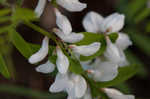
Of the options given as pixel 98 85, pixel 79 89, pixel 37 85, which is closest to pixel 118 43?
pixel 98 85

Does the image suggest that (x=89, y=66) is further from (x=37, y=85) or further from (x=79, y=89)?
(x=37, y=85)

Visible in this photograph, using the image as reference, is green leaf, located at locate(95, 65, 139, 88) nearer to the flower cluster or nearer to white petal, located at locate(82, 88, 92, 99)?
the flower cluster

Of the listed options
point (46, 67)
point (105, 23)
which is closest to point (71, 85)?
point (46, 67)

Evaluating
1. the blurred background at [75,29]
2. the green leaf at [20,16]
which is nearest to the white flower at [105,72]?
the green leaf at [20,16]

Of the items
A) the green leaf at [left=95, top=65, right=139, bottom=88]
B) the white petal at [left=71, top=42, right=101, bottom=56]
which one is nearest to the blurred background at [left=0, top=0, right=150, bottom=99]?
the green leaf at [left=95, top=65, right=139, bottom=88]

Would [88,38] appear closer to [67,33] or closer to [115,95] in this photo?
[67,33]

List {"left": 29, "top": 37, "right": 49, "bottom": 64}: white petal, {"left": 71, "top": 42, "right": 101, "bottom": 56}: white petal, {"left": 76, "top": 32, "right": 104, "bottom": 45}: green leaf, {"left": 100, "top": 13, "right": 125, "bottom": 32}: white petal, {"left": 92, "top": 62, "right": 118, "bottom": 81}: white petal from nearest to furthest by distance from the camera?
{"left": 29, "top": 37, "right": 49, "bottom": 64}: white petal
{"left": 71, "top": 42, "right": 101, "bottom": 56}: white petal
{"left": 76, "top": 32, "right": 104, "bottom": 45}: green leaf
{"left": 92, "top": 62, "right": 118, "bottom": 81}: white petal
{"left": 100, "top": 13, "right": 125, "bottom": 32}: white petal

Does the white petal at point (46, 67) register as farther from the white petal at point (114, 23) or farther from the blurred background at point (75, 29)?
the blurred background at point (75, 29)
